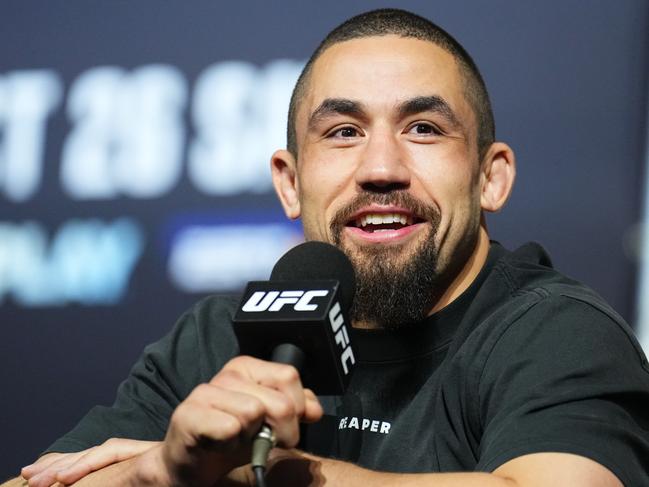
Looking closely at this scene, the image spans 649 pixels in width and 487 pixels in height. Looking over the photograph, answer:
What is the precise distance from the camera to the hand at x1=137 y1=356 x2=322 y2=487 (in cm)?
95

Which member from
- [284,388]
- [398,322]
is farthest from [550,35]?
[284,388]

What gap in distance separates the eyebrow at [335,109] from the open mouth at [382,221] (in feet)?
0.53

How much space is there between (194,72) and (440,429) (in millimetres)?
1188

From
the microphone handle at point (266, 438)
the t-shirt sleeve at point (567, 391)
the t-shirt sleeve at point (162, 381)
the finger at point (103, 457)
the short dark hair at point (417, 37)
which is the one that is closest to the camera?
the microphone handle at point (266, 438)

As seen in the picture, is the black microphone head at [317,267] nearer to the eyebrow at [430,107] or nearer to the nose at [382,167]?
the nose at [382,167]

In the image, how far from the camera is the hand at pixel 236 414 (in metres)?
0.95

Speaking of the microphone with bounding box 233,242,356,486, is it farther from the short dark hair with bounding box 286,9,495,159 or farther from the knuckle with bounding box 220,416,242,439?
the short dark hair with bounding box 286,9,495,159

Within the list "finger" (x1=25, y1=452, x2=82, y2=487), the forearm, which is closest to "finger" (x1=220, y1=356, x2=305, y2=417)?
the forearm

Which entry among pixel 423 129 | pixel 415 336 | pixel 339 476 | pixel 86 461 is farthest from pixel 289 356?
pixel 423 129

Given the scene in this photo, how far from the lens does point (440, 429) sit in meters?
1.42

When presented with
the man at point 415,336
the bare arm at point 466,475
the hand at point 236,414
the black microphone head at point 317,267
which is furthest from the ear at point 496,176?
the hand at point 236,414

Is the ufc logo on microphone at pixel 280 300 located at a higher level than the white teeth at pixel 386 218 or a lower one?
higher

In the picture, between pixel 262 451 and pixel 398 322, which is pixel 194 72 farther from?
pixel 262 451

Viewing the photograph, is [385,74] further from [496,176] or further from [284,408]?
[284,408]
